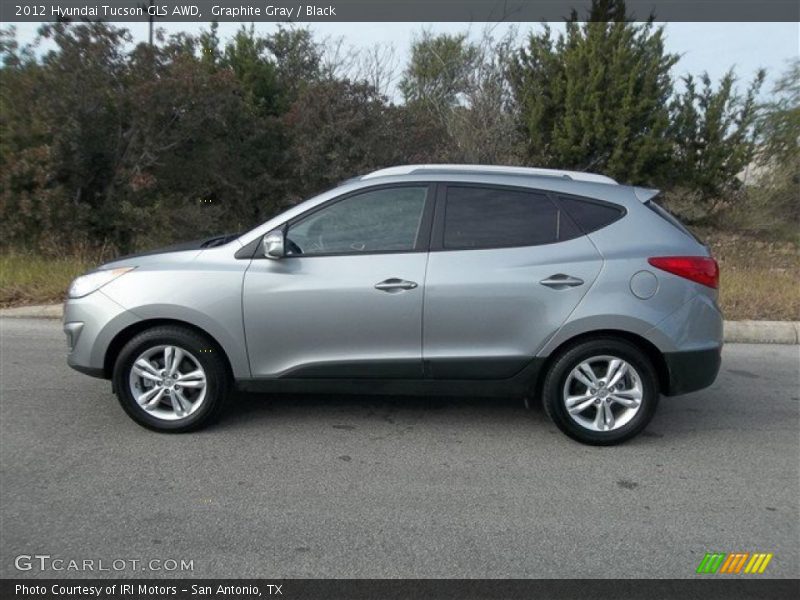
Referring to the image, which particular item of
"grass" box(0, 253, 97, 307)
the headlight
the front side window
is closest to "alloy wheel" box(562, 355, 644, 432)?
the front side window

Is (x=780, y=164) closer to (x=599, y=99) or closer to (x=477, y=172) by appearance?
(x=599, y=99)

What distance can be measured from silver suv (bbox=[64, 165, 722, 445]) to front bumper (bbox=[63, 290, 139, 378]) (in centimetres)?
1

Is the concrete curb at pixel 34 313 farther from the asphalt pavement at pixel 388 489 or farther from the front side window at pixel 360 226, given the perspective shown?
the front side window at pixel 360 226

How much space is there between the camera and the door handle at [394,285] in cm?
447

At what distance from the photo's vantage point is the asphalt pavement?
332 centimetres

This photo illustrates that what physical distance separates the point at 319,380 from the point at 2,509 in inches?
73.0

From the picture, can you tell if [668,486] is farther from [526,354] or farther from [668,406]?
[668,406]

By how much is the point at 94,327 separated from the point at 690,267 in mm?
3779

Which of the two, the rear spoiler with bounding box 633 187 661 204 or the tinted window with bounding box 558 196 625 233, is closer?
the tinted window with bounding box 558 196 625 233

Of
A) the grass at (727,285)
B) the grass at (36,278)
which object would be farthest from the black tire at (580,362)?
A: the grass at (36,278)

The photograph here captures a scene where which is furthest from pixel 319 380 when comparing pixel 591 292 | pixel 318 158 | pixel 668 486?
pixel 318 158

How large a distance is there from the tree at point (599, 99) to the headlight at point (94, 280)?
10.7 meters

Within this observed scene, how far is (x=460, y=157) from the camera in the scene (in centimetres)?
1300

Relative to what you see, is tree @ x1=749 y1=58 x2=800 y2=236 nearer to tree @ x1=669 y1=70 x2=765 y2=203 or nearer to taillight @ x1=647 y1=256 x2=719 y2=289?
tree @ x1=669 y1=70 x2=765 y2=203
